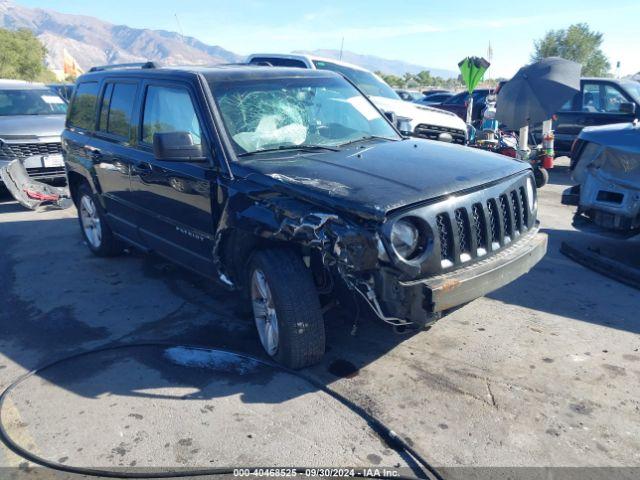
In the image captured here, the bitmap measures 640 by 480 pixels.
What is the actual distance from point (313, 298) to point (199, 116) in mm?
1590

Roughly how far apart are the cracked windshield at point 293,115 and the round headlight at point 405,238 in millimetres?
1292

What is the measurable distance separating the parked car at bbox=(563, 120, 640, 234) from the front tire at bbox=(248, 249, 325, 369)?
141 inches

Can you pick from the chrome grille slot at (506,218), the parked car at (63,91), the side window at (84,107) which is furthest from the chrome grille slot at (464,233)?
the parked car at (63,91)

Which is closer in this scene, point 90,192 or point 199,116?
point 199,116

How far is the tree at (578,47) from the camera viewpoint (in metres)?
44.4

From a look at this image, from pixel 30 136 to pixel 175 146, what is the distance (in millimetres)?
6905

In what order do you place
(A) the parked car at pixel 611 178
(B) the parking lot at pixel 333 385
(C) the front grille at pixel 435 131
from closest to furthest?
(B) the parking lot at pixel 333 385
(A) the parked car at pixel 611 178
(C) the front grille at pixel 435 131

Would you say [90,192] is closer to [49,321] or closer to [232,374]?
[49,321]

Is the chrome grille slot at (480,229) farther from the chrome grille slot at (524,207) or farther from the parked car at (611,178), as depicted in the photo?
the parked car at (611,178)

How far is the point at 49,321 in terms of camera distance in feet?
14.9

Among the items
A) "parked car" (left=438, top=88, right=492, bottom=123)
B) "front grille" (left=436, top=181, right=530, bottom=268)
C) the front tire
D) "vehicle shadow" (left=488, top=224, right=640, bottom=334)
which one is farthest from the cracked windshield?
"parked car" (left=438, top=88, right=492, bottom=123)

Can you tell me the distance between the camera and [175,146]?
369 centimetres

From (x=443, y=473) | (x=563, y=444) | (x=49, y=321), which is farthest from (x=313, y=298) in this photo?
(x=49, y=321)

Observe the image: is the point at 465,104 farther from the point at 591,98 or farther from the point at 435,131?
the point at 435,131
